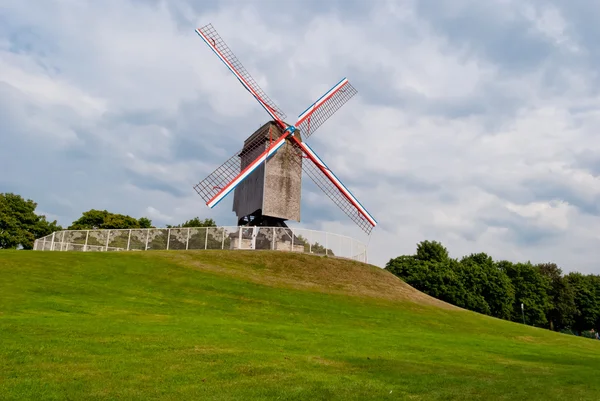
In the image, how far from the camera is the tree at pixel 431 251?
75331 mm

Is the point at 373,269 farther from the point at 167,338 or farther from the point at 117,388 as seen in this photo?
the point at 117,388

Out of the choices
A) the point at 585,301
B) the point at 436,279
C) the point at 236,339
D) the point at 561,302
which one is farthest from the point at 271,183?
the point at 585,301

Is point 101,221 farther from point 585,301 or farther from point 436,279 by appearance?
point 585,301

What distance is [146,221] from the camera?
3049 inches

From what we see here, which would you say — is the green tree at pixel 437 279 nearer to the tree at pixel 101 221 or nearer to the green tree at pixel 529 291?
the green tree at pixel 529 291

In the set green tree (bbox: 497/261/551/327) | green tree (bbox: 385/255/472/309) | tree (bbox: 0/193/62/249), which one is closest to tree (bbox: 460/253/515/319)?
green tree (bbox: 385/255/472/309)

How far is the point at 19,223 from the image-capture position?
6375 centimetres

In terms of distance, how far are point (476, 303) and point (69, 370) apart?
2533 inches

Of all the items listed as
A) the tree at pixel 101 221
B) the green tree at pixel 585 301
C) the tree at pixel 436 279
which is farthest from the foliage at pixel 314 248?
the green tree at pixel 585 301

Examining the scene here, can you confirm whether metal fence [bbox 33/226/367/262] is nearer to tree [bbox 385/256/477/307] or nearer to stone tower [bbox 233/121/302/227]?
stone tower [bbox 233/121/302/227]

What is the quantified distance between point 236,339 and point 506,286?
63152mm

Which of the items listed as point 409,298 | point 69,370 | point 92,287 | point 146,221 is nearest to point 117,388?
point 69,370

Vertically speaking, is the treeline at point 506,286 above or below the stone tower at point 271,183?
below

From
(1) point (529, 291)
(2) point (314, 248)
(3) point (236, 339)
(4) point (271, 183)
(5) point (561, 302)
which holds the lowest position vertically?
(3) point (236, 339)
